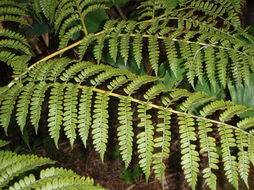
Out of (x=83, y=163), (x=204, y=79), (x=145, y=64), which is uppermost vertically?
(x=204, y=79)

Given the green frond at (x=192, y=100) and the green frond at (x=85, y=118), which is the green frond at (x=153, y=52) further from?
the green frond at (x=85, y=118)

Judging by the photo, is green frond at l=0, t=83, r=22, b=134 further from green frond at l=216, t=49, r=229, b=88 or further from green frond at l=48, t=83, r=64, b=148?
green frond at l=216, t=49, r=229, b=88

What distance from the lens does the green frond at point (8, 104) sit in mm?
1271

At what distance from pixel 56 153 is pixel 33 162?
2.43m

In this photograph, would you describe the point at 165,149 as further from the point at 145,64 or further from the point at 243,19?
the point at 243,19

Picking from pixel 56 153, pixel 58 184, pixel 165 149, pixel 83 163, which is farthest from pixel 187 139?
pixel 56 153

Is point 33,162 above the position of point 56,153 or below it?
above

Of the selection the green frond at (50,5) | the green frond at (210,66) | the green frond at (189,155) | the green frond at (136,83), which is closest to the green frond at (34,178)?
the green frond at (189,155)

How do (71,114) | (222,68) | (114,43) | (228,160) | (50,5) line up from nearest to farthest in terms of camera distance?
(228,160)
(71,114)
(222,68)
(114,43)
(50,5)

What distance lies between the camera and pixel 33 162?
103 centimetres

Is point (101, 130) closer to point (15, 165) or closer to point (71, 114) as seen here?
point (71, 114)

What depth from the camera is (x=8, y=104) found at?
1321mm

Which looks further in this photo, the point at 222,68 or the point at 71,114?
the point at 222,68

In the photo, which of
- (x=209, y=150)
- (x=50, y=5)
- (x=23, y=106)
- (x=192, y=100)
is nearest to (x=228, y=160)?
(x=209, y=150)
